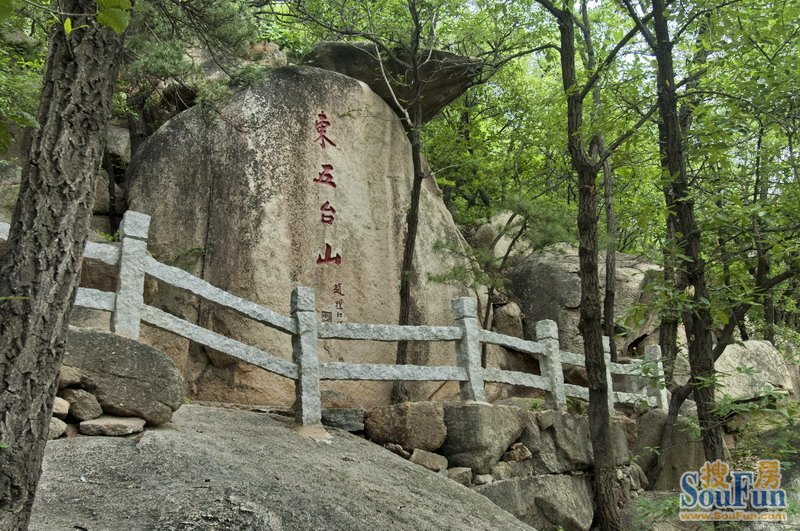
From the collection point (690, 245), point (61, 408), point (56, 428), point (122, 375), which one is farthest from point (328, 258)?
point (56, 428)

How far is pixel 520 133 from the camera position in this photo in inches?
650

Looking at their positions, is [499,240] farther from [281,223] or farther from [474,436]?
[474,436]

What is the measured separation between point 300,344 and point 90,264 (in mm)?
3524

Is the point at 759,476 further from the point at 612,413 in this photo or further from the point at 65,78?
the point at 65,78

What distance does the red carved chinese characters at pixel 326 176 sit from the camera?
38.5 feet

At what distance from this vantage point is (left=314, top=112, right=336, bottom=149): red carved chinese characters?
12.0 metres

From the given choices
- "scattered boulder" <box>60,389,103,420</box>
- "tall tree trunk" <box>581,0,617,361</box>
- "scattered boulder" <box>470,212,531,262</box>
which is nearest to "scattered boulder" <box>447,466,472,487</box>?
"scattered boulder" <box>60,389,103,420</box>

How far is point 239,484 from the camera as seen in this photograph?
17.8 feet

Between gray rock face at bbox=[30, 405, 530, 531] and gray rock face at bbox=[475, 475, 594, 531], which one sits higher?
gray rock face at bbox=[30, 405, 530, 531]

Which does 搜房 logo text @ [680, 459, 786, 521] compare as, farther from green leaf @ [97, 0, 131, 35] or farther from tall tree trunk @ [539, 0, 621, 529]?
green leaf @ [97, 0, 131, 35]

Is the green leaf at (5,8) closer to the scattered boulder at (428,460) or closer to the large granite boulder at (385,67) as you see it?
the scattered boulder at (428,460)

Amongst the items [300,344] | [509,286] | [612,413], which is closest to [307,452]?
[300,344]

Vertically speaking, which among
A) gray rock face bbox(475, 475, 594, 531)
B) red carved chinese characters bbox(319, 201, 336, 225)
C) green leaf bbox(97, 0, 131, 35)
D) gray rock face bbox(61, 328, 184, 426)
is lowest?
gray rock face bbox(475, 475, 594, 531)

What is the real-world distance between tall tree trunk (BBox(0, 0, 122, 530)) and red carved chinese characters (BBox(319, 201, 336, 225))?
7.59 m
